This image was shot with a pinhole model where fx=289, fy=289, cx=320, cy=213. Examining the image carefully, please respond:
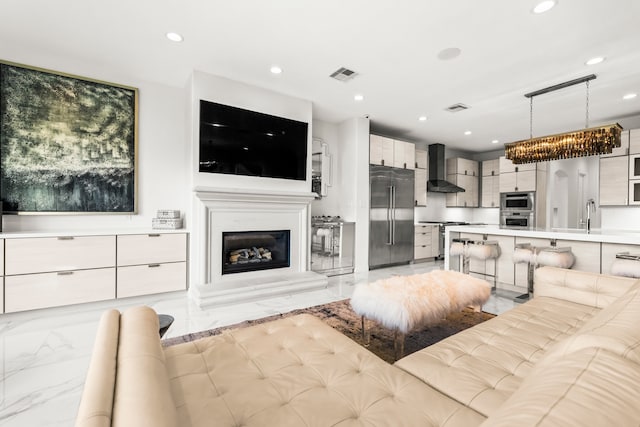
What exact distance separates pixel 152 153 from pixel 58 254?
57.9 inches

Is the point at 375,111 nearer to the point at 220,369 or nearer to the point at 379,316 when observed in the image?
the point at 379,316

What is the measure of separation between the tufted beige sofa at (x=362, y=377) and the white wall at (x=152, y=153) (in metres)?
2.71

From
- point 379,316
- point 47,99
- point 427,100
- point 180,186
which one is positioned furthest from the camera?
point 427,100

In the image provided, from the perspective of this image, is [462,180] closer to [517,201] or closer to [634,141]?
[517,201]

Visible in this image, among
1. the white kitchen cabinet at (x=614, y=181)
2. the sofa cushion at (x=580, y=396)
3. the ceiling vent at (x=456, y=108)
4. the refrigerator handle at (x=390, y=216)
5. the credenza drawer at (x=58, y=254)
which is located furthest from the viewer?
the refrigerator handle at (x=390, y=216)

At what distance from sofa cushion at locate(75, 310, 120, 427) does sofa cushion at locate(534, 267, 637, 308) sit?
2.69 metres

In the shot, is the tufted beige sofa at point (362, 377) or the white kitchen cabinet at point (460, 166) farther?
the white kitchen cabinet at point (460, 166)

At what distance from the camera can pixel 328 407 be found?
3.20 ft

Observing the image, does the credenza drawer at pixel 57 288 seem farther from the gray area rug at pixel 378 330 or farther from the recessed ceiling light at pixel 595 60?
the recessed ceiling light at pixel 595 60

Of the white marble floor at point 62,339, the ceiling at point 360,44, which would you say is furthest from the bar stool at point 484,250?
the ceiling at point 360,44

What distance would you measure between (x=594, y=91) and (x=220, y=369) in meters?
5.21

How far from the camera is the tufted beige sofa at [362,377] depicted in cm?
56

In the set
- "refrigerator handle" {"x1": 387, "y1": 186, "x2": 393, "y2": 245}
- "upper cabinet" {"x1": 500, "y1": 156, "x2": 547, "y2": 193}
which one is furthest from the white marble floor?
"upper cabinet" {"x1": 500, "y1": 156, "x2": 547, "y2": 193}

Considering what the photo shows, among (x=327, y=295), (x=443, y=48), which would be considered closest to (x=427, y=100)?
(x=443, y=48)
